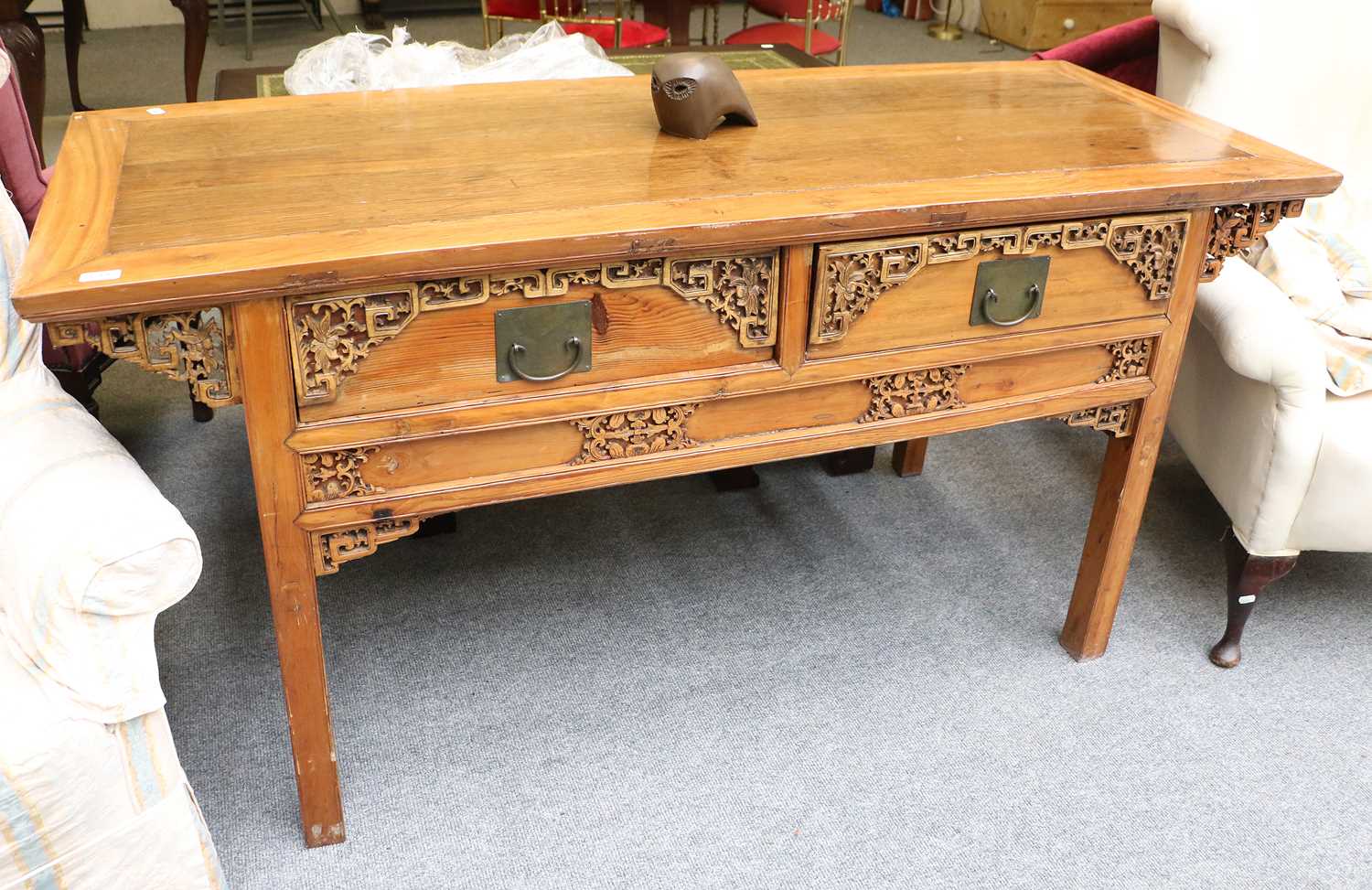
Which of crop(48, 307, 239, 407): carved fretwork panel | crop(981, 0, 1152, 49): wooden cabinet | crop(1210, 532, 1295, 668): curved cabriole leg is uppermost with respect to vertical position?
crop(48, 307, 239, 407): carved fretwork panel

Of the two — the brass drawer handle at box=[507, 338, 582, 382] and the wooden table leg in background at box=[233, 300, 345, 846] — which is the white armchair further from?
the wooden table leg in background at box=[233, 300, 345, 846]

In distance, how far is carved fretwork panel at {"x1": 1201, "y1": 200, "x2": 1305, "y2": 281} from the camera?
4.98 feet

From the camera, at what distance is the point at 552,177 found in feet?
4.51

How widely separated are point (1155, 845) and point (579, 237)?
109 cm

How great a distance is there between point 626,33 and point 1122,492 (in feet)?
9.16

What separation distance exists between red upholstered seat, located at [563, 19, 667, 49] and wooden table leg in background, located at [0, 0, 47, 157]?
5.05 feet

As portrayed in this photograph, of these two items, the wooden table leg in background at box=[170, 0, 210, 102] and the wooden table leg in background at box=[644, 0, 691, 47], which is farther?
the wooden table leg in background at box=[170, 0, 210, 102]

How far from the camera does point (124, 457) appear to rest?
1.27 meters

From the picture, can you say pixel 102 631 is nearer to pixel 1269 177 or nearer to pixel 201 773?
pixel 201 773

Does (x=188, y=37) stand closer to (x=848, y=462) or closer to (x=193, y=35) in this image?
(x=193, y=35)

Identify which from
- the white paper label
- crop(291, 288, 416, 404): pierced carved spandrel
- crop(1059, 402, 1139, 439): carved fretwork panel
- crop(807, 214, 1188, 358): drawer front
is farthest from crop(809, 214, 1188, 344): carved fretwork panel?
the white paper label

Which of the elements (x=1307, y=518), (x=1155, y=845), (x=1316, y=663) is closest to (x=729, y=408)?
(x=1155, y=845)

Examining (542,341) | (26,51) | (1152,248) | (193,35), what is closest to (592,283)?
(542,341)

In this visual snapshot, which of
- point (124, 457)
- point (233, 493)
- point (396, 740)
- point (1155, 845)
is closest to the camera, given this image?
point (124, 457)
